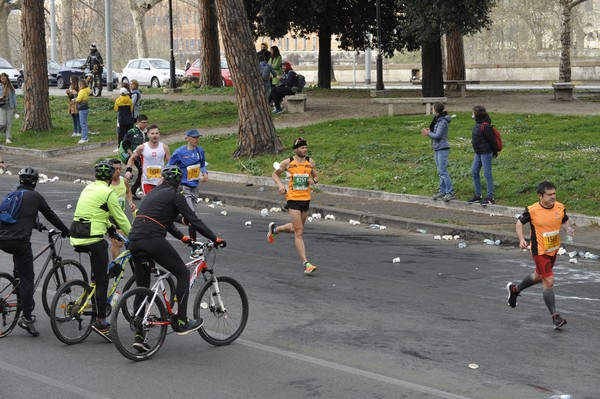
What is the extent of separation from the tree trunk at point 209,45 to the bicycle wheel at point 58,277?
30376 millimetres

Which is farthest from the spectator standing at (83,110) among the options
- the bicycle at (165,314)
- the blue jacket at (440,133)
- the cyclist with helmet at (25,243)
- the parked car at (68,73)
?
the parked car at (68,73)

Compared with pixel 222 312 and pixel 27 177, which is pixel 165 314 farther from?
pixel 27 177

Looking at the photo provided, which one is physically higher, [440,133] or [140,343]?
[440,133]

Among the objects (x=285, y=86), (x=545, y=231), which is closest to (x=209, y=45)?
(x=285, y=86)

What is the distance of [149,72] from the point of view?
52.3 metres

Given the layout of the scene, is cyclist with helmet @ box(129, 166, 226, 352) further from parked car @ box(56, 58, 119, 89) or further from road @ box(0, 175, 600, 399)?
parked car @ box(56, 58, 119, 89)

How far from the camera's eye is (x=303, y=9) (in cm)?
3794

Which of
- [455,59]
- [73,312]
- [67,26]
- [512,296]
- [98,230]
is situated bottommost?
[512,296]

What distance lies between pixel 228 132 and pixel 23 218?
18847 millimetres

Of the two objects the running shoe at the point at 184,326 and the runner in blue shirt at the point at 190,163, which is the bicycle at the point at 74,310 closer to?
the running shoe at the point at 184,326

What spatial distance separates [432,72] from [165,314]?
80.3 feet

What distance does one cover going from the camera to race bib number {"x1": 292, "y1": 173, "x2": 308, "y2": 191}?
13.6 m

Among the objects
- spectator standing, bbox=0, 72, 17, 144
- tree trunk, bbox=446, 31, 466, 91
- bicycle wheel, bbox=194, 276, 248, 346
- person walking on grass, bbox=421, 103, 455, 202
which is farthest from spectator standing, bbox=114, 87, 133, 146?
tree trunk, bbox=446, 31, 466, 91

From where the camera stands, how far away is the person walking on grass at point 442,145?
1825cm
